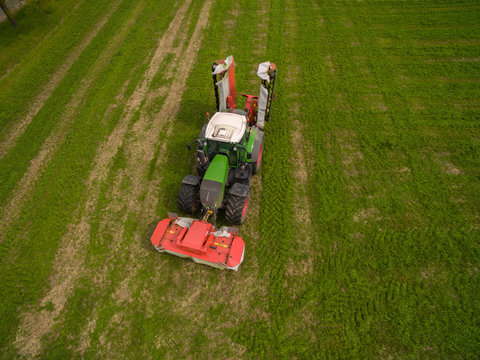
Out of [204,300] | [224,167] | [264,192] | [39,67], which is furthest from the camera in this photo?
[39,67]

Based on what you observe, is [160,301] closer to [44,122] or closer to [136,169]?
[136,169]

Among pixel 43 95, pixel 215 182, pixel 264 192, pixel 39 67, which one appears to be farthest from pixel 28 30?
pixel 264 192

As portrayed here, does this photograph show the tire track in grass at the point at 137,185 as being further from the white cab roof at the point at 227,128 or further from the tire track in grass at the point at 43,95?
the tire track in grass at the point at 43,95

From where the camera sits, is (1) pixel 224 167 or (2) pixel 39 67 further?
(2) pixel 39 67

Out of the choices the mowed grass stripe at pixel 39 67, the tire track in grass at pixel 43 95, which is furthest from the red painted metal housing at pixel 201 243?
the mowed grass stripe at pixel 39 67

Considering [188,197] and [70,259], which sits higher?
[188,197]

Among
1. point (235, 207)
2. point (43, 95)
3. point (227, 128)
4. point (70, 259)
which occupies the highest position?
point (227, 128)

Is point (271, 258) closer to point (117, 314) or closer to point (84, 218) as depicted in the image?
point (117, 314)

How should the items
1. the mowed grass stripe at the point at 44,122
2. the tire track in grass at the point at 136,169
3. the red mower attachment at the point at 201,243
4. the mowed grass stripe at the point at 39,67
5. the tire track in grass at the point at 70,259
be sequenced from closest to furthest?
the tire track in grass at the point at 70,259
the red mower attachment at the point at 201,243
the tire track in grass at the point at 136,169
the mowed grass stripe at the point at 44,122
the mowed grass stripe at the point at 39,67
